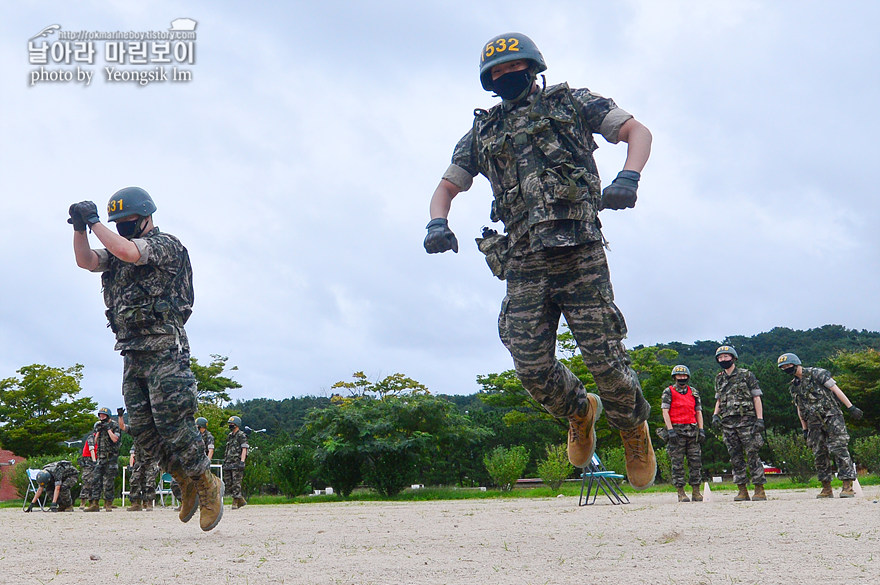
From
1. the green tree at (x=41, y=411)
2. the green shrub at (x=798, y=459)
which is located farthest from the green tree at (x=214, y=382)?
the green shrub at (x=798, y=459)

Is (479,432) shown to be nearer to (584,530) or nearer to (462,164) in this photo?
(584,530)

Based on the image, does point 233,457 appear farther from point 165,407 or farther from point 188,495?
point 165,407

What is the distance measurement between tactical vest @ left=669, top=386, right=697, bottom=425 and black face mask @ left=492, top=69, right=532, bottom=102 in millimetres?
9071

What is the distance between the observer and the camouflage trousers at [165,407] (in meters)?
6.02

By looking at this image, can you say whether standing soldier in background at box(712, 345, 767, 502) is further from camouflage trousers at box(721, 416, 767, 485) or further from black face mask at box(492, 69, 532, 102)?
black face mask at box(492, 69, 532, 102)

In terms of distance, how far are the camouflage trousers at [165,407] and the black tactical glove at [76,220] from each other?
3.64ft

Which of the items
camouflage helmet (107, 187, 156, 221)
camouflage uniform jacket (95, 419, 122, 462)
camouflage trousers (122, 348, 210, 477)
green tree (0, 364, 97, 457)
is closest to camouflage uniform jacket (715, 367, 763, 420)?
camouflage trousers (122, 348, 210, 477)

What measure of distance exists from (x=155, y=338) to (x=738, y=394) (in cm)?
975

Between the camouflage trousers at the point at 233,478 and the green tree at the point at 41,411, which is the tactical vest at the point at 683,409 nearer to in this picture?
the camouflage trousers at the point at 233,478

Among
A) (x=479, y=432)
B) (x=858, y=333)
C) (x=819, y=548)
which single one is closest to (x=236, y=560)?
(x=819, y=548)

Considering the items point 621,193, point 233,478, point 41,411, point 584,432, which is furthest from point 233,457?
point 41,411

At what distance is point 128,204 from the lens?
626 cm

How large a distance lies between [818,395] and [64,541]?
11014 mm

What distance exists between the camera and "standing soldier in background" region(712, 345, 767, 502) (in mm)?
12094
